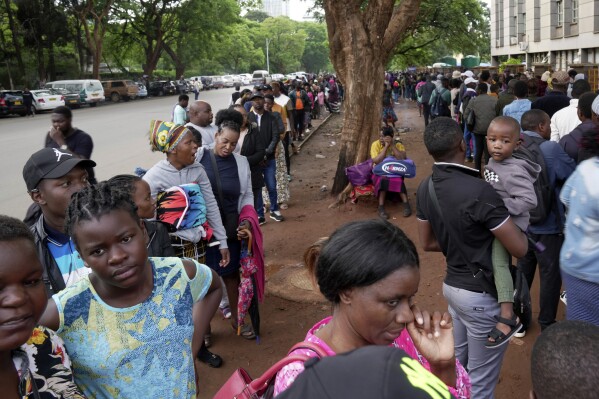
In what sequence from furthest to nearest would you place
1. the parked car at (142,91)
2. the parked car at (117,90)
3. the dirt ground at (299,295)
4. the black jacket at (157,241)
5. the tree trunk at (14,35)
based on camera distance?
the parked car at (142,91) < the parked car at (117,90) < the tree trunk at (14,35) < the dirt ground at (299,295) < the black jacket at (157,241)

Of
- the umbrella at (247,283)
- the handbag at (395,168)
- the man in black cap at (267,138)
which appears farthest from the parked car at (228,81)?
the umbrella at (247,283)

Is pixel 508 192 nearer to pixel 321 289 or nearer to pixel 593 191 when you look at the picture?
pixel 593 191

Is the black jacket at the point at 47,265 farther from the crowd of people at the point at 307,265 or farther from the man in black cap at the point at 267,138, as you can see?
the man in black cap at the point at 267,138

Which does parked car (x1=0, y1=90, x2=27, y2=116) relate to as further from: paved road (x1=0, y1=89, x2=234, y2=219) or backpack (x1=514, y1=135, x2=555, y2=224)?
backpack (x1=514, y1=135, x2=555, y2=224)

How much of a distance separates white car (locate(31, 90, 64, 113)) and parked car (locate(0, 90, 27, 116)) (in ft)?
4.02

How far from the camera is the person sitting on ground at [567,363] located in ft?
4.06

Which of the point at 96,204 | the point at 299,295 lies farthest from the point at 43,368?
the point at 299,295

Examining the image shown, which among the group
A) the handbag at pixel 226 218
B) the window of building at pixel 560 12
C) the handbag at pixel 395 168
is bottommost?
the handbag at pixel 395 168

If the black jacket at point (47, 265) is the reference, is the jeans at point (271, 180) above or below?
below

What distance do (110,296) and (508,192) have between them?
2129mm

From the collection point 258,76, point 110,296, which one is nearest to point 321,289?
point 110,296

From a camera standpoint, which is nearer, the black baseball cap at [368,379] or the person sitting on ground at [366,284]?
the black baseball cap at [368,379]

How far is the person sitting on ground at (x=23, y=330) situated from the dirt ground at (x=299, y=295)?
8.00 feet

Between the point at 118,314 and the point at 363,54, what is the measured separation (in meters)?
6.87
